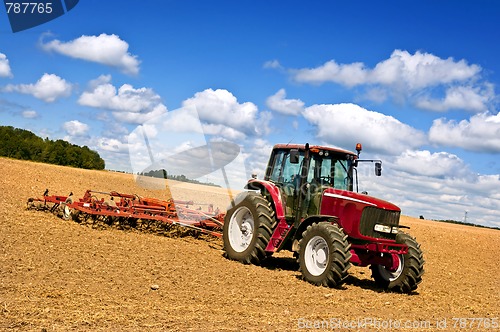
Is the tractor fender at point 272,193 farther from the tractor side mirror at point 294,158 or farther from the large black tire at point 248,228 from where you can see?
the tractor side mirror at point 294,158

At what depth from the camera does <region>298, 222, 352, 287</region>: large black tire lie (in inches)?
367

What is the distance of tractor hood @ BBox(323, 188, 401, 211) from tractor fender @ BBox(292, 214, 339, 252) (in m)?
0.44

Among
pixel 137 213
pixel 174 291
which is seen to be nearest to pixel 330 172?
pixel 174 291

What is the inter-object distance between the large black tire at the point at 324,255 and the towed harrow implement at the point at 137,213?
3.72m

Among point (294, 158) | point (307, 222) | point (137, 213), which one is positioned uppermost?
point (294, 158)

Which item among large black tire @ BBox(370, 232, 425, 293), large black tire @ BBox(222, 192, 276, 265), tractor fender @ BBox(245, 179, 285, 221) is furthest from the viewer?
tractor fender @ BBox(245, 179, 285, 221)

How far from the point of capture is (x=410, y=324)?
292 inches

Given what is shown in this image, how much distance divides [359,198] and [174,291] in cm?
398

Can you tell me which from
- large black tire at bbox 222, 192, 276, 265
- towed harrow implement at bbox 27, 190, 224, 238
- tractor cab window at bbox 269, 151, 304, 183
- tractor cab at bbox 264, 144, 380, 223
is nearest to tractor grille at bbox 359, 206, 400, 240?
tractor cab at bbox 264, 144, 380, 223

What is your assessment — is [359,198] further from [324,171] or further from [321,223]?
[324,171]

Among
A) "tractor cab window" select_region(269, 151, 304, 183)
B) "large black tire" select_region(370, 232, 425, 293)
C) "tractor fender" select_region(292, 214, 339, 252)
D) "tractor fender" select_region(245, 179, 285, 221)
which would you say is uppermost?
"tractor cab window" select_region(269, 151, 304, 183)

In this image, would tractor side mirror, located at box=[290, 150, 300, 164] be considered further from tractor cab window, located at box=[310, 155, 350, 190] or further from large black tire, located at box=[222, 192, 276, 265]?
large black tire, located at box=[222, 192, 276, 265]

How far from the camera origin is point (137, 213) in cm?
1388

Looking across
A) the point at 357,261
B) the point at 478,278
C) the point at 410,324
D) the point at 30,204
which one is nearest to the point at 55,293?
the point at 410,324
